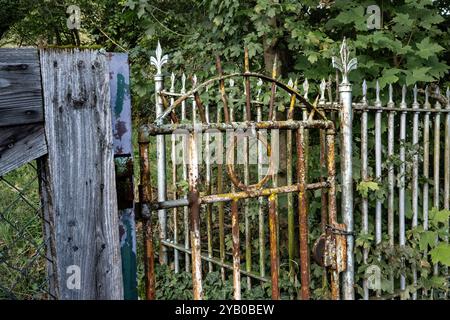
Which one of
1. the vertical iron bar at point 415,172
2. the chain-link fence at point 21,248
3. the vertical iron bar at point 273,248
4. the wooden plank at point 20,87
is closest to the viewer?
the wooden plank at point 20,87

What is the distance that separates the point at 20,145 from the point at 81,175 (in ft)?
0.64

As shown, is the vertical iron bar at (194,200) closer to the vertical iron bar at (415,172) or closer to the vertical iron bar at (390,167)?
the vertical iron bar at (390,167)

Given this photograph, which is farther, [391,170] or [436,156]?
[436,156]

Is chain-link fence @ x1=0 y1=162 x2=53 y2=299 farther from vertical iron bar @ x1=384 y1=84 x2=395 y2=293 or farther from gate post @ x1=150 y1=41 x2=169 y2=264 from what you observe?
vertical iron bar @ x1=384 y1=84 x2=395 y2=293

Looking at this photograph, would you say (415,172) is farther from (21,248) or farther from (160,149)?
(21,248)

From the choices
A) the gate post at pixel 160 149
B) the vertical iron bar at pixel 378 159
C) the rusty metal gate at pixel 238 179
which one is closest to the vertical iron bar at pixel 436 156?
the vertical iron bar at pixel 378 159

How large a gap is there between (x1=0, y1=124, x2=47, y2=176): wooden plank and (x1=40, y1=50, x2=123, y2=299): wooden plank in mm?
28

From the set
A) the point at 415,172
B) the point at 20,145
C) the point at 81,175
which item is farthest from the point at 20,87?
the point at 415,172

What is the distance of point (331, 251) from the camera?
2625mm

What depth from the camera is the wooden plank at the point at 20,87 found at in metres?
1.21

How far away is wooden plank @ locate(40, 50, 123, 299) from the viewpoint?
4.26 ft

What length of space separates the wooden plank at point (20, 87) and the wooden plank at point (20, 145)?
27 millimetres
